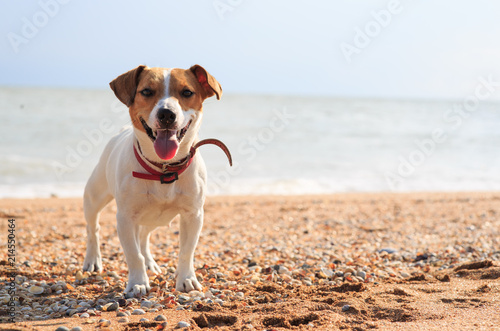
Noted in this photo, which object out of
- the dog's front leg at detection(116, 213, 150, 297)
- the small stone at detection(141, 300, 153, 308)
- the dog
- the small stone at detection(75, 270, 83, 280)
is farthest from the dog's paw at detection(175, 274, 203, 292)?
the small stone at detection(75, 270, 83, 280)

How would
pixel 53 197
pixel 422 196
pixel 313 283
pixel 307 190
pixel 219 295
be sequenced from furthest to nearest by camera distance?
pixel 307 190 < pixel 422 196 < pixel 53 197 < pixel 313 283 < pixel 219 295

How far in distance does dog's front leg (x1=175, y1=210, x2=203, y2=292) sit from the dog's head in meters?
0.64

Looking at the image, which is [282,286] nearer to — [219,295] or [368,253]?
[219,295]

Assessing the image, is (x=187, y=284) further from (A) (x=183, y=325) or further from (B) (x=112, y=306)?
(A) (x=183, y=325)

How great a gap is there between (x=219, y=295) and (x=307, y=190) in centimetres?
1000

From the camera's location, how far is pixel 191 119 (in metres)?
3.73

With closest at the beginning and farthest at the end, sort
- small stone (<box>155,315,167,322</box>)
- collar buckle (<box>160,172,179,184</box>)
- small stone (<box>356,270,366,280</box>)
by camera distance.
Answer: small stone (<box>155,315,167,322</box>) → collar buckle (<box>160,172,179,184</box>) → small stone (<box>356,270,366,280</box>)

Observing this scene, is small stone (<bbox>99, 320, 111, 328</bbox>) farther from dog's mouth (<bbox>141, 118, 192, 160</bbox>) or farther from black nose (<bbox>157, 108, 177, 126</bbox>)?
black nose (<bbox>157, 108, 177, 126</bbox>)

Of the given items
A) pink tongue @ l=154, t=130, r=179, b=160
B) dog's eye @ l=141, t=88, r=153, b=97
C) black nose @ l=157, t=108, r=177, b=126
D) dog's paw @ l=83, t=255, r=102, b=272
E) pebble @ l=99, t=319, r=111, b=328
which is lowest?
pebble @ l=99, t=319, r=111, b=328

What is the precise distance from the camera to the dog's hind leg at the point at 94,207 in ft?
15.5

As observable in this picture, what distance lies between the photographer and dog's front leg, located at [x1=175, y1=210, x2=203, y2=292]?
4.01 meters

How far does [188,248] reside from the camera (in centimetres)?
406

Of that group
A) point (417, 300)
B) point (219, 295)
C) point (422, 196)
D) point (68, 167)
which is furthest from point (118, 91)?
point (68, 167)

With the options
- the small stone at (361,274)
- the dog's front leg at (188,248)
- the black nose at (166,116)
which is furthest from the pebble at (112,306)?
the small stone at (361,274)
